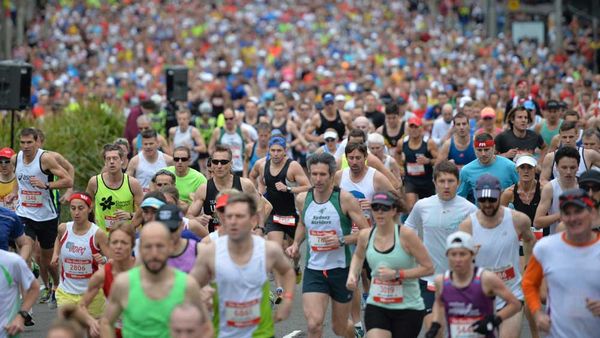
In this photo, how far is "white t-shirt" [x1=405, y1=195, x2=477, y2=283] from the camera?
10016 mm

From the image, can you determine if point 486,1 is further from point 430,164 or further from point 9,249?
point 9,249

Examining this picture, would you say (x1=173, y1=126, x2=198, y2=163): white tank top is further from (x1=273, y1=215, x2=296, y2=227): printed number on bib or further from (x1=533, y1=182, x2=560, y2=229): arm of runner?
(x1=533, y1=182, x2=560, y2=229): arm of runner

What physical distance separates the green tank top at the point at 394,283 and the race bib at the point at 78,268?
2642mm

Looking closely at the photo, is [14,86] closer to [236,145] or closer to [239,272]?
[236,145]

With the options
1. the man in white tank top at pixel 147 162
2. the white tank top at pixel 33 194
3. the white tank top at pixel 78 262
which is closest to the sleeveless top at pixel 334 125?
the man in white tank top at pixel 147 162

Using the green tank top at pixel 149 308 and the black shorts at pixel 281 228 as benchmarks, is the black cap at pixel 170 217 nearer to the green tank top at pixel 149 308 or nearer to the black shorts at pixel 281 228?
the green tank top at pixel 149 308

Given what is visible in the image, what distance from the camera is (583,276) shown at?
7977mm

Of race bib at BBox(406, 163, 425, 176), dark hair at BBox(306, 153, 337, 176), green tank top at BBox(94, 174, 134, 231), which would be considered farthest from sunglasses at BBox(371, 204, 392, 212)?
race bib at BBox(406, 163, 425, 176)

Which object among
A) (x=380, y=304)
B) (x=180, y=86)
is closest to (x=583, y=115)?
(x=180, y=86)

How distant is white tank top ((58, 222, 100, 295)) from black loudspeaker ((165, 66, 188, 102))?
480 inches

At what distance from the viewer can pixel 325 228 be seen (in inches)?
407

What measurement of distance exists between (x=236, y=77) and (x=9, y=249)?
21856mm

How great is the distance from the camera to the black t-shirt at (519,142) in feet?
47.8

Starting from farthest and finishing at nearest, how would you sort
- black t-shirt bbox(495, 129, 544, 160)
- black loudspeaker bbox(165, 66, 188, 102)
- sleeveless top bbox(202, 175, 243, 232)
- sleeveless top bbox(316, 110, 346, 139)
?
black loudspeaker bbox(165, 66, 188, 102), sleeveless top bbox(316, 110, 346, 139), black t-shirt bbox(495, 129, 544, 160), sleeveless top bbox(202, 175, 243, 232)
